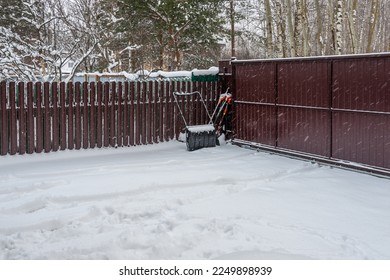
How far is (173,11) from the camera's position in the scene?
75.2 ft

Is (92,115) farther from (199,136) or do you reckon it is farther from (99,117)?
(199,136)

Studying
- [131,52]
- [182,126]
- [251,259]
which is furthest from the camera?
[131,52]

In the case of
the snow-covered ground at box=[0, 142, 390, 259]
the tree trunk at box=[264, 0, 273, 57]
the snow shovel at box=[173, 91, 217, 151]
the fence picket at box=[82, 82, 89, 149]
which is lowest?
the snow-covered ground at box=[0, 142, 390, 259]

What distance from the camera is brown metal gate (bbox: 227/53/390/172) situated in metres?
7.80

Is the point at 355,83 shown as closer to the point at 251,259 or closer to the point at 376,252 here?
the point at 376,252

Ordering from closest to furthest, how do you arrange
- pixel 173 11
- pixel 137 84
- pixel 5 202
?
1. pixel 5 202
2. pixel 137 84
3. pixel 173 11

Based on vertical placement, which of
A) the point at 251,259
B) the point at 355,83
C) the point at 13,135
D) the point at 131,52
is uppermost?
the point at 131,52

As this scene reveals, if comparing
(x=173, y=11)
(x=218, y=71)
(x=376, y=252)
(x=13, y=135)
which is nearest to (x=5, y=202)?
(x=13, y=135)

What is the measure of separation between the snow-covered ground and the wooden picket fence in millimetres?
520

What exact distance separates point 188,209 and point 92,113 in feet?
15.8

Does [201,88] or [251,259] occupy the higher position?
[201,88]

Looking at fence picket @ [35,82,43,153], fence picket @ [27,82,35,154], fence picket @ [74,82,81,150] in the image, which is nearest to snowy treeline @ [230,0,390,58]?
fence picket @ [74,82,81,150]

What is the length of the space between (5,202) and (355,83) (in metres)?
6.05

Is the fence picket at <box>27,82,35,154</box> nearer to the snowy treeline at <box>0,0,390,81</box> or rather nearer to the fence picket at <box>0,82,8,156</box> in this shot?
the fence picket at <box>0,82,8,156</box>
